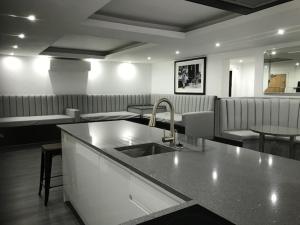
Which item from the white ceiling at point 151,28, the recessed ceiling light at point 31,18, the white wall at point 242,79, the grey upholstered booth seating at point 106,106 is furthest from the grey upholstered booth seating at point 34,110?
the white wall at point 242,79

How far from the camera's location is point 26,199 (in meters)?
2.73

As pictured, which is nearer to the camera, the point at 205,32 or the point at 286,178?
the point at 286,178

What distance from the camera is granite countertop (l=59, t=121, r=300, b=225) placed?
75 centimetres

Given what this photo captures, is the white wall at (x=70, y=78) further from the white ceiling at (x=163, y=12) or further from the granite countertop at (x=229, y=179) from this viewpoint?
the granite countertop at (x=229, y=179)

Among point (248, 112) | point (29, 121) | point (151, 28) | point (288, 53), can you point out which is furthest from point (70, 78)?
point (288, 53)

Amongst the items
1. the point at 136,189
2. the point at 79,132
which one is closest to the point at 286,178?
the point at 136,189

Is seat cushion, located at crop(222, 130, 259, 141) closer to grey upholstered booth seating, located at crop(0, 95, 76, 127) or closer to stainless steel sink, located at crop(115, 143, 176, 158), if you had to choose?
stainless steel sink, located at crop(115, 143, 176, 158)

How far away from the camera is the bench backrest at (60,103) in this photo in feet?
18.1

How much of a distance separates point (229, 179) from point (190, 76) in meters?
5.52

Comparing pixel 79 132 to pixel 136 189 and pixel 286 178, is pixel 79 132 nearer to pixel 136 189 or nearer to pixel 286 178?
pixel 136 189

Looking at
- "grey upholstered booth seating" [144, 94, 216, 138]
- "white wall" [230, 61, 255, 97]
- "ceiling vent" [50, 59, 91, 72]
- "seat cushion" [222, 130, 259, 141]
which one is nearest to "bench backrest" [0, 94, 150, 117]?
"ceiling vent" [50, 59, 91, 72]

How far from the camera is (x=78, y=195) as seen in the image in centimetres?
220

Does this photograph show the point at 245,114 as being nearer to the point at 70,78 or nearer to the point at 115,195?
the point at 115,195

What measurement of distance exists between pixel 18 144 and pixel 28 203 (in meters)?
3.25
